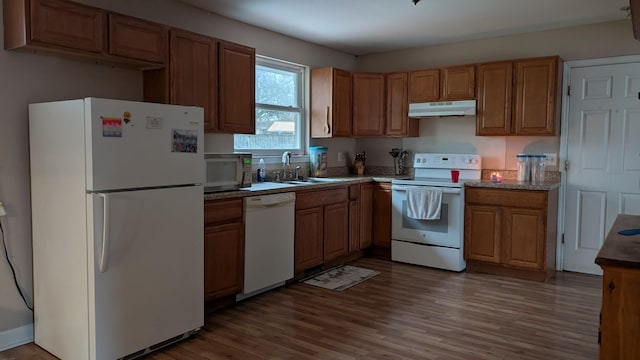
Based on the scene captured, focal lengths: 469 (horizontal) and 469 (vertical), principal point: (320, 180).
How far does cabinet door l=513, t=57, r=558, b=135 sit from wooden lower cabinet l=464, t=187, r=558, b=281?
644 mm

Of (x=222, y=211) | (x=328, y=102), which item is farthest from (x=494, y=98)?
(x=222, y=211)

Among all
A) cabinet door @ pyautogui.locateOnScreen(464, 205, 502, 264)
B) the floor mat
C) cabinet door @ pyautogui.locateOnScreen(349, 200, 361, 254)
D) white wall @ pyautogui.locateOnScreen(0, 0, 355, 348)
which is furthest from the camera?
cabinet door @ pyautogui.locateOnScreen(349, 200, 361, 254)

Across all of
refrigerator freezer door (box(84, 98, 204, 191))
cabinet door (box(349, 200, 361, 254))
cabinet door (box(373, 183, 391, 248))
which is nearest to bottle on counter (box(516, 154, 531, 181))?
cabinet door (box(373, 183, 391, 248))

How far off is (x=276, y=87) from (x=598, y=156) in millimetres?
3242

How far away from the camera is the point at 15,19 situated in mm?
2689

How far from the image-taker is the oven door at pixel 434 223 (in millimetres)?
4617

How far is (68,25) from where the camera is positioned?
2783mm

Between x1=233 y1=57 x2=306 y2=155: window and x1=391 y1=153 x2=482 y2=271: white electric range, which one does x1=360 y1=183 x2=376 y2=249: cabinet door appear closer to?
x1=391 y1=153 x2=482 y2=271: white electric range

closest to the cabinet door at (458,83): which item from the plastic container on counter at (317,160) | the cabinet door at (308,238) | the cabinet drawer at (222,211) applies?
the plastic container on counter at (317,160)

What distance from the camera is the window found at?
182 inches

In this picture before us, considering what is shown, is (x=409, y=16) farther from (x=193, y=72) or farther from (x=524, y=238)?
(x=524, y=238)

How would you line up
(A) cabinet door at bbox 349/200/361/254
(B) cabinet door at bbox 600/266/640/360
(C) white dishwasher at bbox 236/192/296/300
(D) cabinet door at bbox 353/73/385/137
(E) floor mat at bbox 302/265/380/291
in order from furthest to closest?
(D) cabinet door at bbox 353/73/385/137, (A) cabinet door at bbox 349/200/361/254, (E) floor mat at bbox 302/265/380/291, (C) white dishwasher at bbox 236/192/296/300, (B) cabinet door at bbox 600/266/640/360

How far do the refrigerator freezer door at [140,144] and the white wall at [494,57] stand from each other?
319 cm

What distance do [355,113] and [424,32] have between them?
3.84ft
